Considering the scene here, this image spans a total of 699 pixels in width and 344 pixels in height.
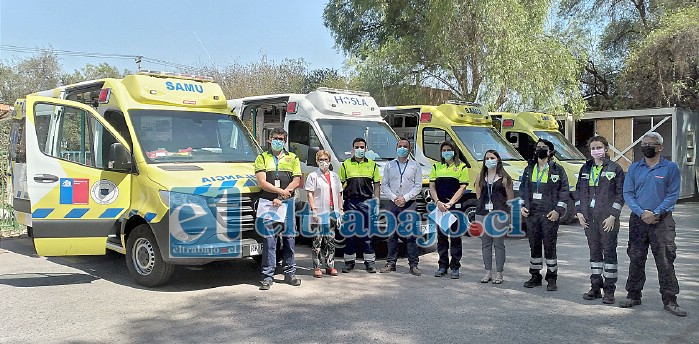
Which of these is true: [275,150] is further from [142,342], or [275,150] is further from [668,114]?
[668,114]

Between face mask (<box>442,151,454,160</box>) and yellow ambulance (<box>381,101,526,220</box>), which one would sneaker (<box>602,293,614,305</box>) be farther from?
yellow ambulance (<box>381,101,526,220</box>)

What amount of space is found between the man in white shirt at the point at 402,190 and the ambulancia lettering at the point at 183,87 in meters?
2.81

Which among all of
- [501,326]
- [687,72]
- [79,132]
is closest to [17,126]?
[79,132]

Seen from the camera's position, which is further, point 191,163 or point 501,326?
point 191,163

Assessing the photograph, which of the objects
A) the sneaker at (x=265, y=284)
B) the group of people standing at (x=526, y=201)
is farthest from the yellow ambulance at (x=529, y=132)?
the sneaker at (x=265, y=284)

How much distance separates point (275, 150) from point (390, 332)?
2829mm

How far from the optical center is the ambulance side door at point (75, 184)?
6.95 m

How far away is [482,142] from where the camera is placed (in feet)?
38.8

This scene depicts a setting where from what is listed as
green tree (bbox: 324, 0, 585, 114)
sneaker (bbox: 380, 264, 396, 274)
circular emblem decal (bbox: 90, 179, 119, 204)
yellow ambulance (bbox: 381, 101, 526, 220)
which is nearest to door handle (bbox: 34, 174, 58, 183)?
circular emblem decal (bbox: 90, 179, 119, 204)

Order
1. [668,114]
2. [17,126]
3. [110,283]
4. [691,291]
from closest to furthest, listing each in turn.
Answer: [691,291] < [110,283] < [17,126] < [668,114]

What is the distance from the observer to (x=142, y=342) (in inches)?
202

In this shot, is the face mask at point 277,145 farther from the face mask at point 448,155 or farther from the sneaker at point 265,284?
the face mask at point 448,155

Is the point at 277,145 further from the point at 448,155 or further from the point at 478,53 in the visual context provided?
the point at 478,53

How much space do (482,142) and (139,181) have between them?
279 inches
